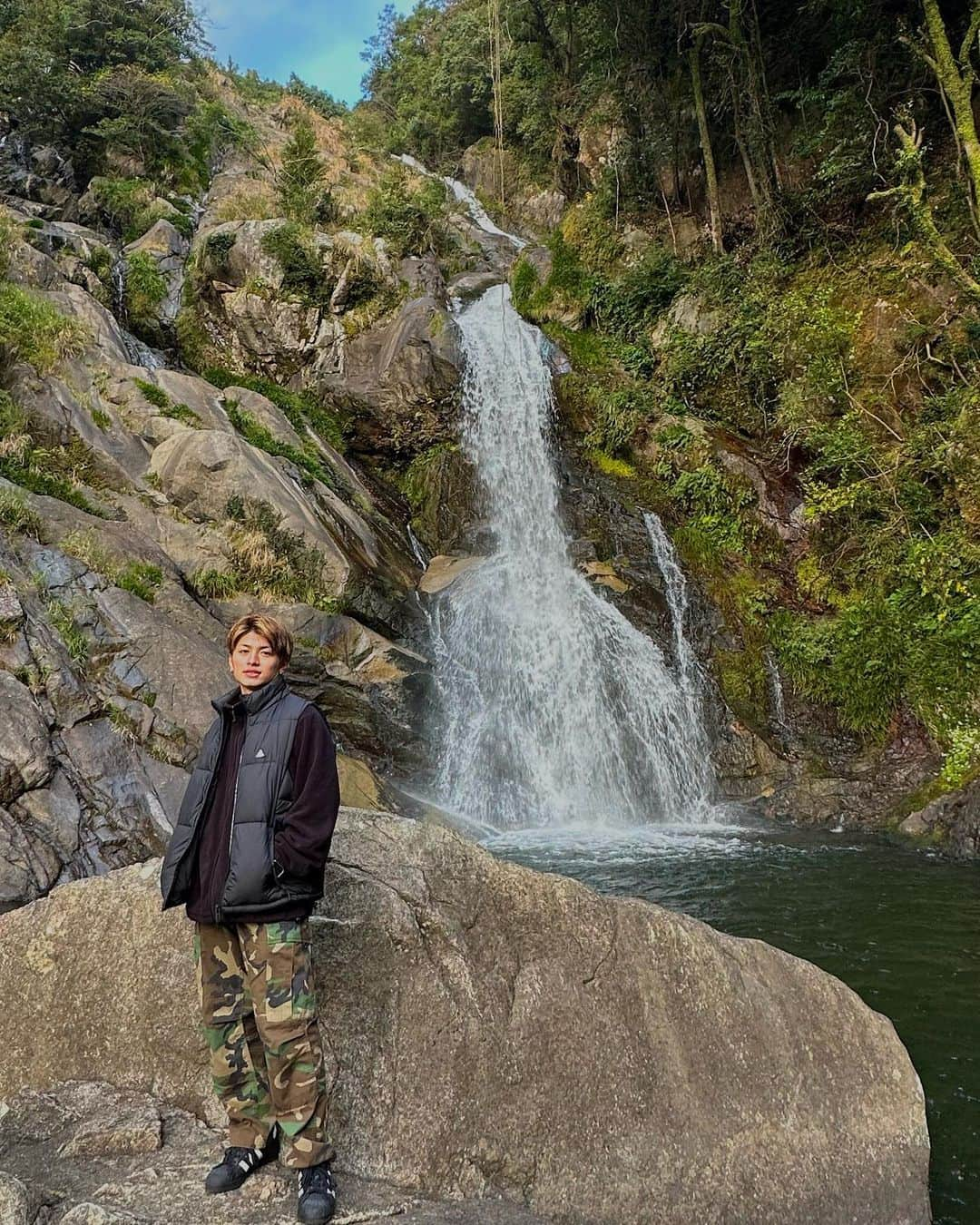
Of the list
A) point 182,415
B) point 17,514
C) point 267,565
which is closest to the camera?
point 17,514

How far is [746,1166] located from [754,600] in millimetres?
11433

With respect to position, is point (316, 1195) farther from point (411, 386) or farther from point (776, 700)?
point (411, 386)

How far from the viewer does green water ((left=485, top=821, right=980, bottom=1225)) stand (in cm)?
483

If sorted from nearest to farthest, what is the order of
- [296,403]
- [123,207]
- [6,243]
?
[6,243] < [296,403] < [123,207]

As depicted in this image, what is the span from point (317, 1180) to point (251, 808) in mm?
1269

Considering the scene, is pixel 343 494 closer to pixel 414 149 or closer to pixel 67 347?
pixel 67 347

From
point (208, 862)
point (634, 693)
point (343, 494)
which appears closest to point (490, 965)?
point (208, 862)

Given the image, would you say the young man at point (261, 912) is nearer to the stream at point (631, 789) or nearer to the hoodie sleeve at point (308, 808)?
the hoodie sleeve at point (308, 808)

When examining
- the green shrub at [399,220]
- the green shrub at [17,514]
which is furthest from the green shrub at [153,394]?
the green shrub at [399,220]

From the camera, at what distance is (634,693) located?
13.0 m

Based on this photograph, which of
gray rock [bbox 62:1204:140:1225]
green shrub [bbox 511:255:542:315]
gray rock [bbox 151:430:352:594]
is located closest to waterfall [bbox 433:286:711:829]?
gray rock [bbox 151:430:352:594]

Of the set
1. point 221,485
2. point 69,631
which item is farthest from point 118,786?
point 221,485

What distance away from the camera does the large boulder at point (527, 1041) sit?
3076mm

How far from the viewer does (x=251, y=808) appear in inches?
112
